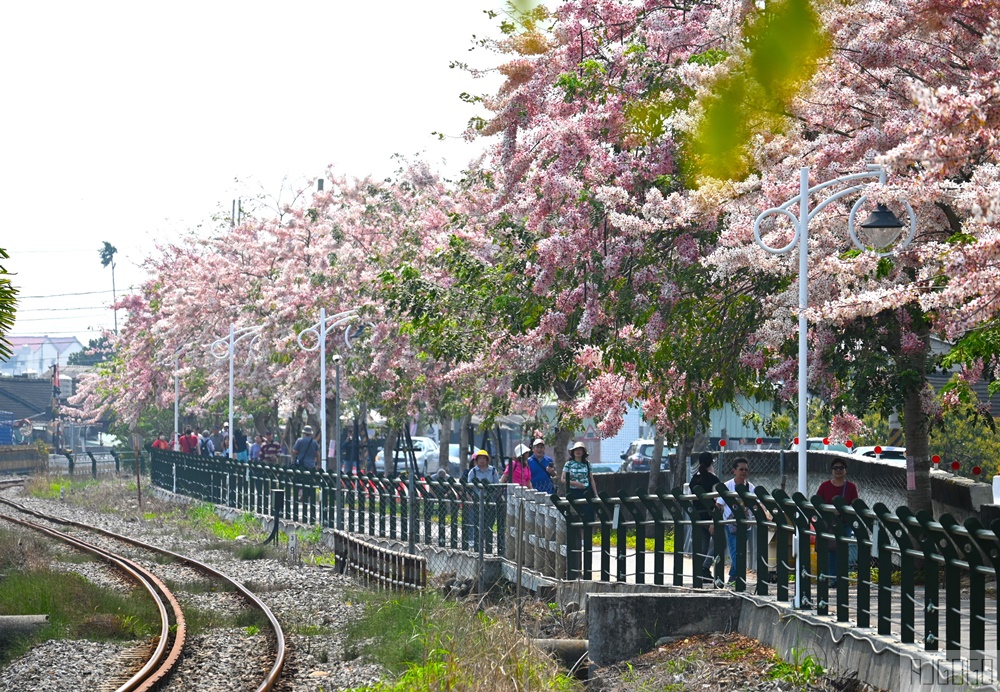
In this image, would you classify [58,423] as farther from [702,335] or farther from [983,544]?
[983,544]

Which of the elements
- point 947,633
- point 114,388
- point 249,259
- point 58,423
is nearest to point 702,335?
point 947,633

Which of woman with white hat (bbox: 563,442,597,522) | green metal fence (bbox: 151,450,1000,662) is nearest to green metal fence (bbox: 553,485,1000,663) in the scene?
green metal fence (bbox: 151,450,1000,662)

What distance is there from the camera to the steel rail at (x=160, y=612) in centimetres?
1420

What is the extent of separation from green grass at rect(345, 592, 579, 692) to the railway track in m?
1.09

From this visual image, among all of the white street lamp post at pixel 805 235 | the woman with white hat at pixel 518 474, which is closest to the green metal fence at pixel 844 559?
the white street lamp post at pixel 805 235

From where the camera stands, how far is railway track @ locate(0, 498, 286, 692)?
47.2ft

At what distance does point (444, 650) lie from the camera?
13203 mm

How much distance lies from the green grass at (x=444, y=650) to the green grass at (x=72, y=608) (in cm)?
286

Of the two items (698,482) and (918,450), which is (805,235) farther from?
(918,450)

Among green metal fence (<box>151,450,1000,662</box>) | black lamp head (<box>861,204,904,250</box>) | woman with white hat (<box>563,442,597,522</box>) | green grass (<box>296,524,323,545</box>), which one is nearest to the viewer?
green metal fence (<box>151,450,1000,662</box>)

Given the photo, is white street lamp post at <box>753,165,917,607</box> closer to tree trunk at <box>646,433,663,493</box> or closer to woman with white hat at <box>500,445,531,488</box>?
woman with white hat at <box>500,445,531,488</box>

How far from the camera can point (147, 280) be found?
59.2 metres

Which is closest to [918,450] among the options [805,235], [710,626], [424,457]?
[805,235]

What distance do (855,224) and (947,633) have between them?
6.32 metres
